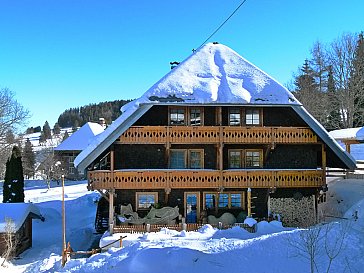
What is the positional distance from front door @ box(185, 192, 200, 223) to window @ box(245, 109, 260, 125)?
505 centimetres

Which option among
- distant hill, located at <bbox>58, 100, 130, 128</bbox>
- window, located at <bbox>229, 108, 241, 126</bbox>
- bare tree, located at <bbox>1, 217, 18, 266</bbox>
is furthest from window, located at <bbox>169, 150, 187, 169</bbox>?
distant hill, located at <bbox>58, 100, 130, 128</bbox>

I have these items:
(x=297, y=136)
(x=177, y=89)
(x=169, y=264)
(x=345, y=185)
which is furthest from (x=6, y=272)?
(x=345, y=185)

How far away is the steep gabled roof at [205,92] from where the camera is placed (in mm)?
20375

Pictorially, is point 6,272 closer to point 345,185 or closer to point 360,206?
point 360,206

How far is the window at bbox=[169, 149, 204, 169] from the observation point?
22.8 metres

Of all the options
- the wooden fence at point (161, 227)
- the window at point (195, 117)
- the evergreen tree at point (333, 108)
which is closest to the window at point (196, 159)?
the window at point (195, 117)

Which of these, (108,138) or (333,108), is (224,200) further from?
(333,108)

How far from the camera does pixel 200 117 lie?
22609mm

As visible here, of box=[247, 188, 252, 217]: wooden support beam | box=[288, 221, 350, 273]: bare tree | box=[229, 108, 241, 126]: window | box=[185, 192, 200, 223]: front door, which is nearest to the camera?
box=[288, 221, 350, 273]: bare tree

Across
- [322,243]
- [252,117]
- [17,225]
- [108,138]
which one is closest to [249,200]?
[252,117]

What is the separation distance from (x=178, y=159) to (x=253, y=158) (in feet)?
14.3

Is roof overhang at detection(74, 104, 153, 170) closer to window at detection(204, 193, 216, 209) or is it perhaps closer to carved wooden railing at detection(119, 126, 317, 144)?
carved wooden railing at detection(119, 126, 317, 144)

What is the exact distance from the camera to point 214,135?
21344mm

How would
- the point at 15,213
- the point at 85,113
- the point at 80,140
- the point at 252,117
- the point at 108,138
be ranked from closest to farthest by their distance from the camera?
1. the point at 108,138
2. the point at 252,117
3. the point at 15,213
4. the point at 80,140
5. the point at 85,113
